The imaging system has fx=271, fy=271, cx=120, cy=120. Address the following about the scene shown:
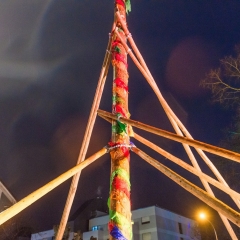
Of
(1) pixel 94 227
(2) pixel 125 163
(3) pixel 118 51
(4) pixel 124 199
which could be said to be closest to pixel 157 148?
(2) pixel 125 163

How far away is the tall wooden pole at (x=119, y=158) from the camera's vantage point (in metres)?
3.19

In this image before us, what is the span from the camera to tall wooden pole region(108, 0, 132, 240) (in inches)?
125

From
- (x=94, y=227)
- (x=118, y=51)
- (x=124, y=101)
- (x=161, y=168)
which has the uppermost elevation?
(x=94, y=227)

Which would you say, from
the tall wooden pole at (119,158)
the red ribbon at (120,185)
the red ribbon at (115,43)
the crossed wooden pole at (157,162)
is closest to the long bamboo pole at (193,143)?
the crossed wooden pole at (157,162)

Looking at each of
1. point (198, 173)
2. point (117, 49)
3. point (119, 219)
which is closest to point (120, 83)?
point (117, 49)

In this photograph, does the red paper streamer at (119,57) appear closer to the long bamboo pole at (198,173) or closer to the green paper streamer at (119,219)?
the long bamboo pole at (198,173)

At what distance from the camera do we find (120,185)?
342cm

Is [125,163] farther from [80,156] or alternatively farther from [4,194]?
[4,194]

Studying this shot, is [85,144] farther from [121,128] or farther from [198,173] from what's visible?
[198,173]

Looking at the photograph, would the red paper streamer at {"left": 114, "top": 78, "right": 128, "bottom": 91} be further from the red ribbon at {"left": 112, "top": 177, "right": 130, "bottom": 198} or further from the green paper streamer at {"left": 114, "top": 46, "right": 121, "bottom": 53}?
the red ribbon at {"left": 112, "top": 177, "right": 130, "bottom": 198}

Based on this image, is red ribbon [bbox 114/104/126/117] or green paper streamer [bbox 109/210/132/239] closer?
green paper streamer [bbox 109/210/132/239]

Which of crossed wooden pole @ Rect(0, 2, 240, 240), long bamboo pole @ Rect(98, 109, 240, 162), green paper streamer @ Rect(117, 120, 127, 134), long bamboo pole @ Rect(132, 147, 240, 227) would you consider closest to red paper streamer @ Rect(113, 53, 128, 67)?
crossed wooden pole @ Rect(0, 2, 240, 240)

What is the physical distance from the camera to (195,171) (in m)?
3.47

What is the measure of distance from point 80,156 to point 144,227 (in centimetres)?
2592
